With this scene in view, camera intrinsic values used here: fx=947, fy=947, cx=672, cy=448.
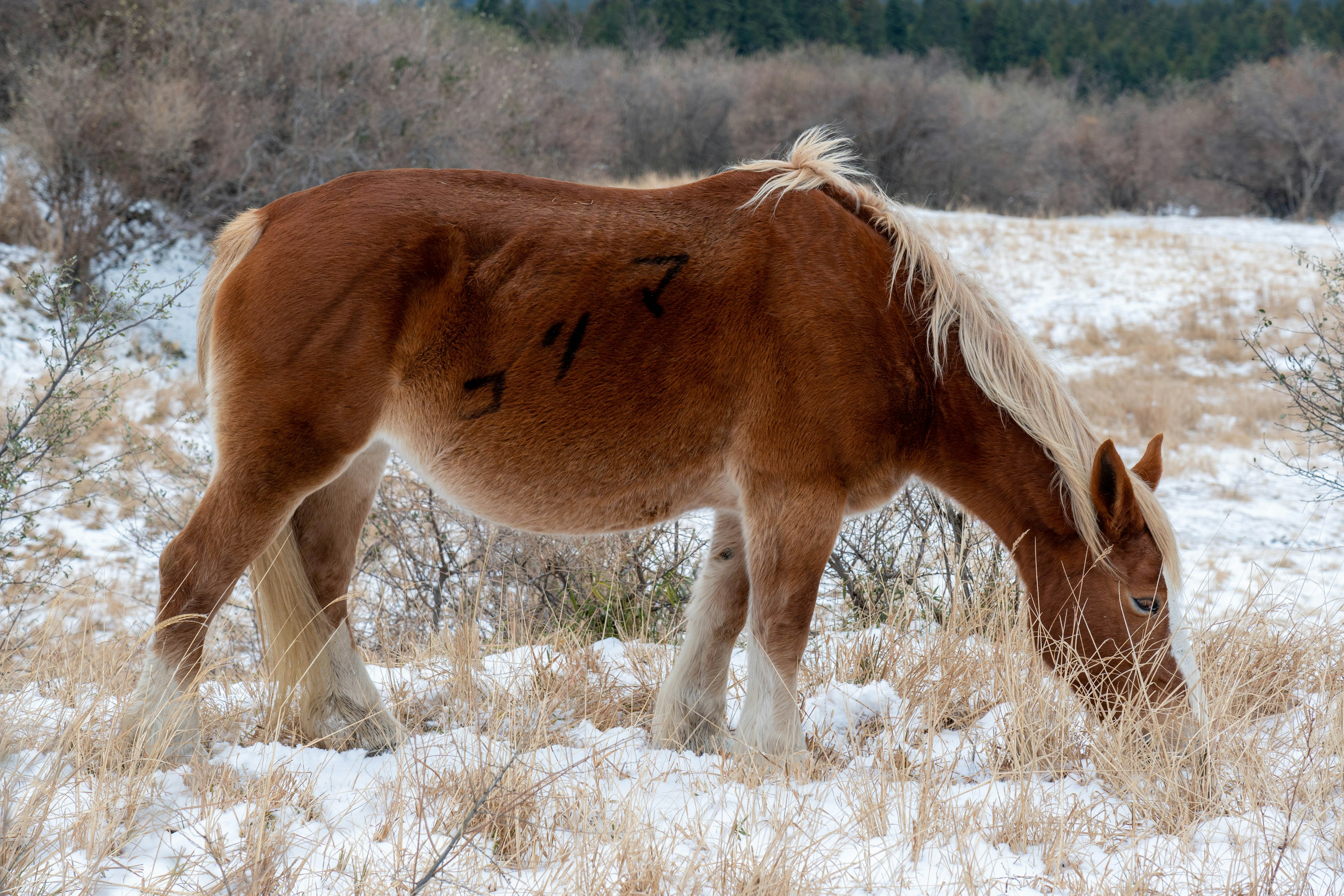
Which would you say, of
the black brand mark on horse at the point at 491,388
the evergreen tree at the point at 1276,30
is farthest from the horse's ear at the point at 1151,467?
the evergreen tree at the point at 1276,30

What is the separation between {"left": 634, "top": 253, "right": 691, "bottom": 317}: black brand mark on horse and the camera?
284cm

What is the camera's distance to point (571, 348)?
2.81 metres

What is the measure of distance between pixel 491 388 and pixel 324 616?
102 centimetres

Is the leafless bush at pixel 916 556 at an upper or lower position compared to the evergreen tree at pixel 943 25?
lower

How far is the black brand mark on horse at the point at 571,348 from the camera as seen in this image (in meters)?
2.80

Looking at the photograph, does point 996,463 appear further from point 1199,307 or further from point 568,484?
point 1199,307

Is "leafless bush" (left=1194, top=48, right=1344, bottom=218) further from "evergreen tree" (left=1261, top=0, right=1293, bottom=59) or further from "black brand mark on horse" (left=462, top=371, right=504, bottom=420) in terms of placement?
"black brand mark on horse" (left=462, top=371, right=504, bottom=420)

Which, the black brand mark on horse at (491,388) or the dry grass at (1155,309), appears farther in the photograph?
the dry grass at (1155,309)

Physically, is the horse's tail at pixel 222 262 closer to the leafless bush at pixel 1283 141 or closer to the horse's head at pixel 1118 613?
the horse's head at pixel 1118 613

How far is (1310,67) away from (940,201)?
15.4 meters

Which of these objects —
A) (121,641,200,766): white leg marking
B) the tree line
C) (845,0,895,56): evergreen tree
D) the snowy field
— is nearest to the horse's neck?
the snowy field

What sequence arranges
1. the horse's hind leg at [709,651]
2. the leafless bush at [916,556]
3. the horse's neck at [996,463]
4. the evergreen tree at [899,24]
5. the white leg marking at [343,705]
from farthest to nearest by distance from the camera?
the evergreen tree at [899,24], the leafless bush at [916,556], the horse's hind leg at [709,651], the white leg marking at [343,705], the horse's neck at [996,463]

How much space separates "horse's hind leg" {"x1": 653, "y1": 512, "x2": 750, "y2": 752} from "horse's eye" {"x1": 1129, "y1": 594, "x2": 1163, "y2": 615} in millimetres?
1205

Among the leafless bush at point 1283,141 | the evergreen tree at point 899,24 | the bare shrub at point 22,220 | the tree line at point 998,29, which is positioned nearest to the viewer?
the bare shrub at point 22,220
